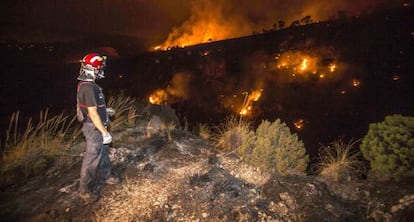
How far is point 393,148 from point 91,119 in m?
5.15

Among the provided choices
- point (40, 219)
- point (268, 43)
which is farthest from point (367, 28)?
point (40, 219)

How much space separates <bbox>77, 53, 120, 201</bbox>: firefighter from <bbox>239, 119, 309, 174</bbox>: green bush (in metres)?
2.93

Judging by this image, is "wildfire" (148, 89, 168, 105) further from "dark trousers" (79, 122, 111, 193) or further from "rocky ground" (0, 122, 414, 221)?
"dark trousers" (79, 122, 111, 193)

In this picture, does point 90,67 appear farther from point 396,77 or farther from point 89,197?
point 396,77

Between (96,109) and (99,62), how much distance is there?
75 cm

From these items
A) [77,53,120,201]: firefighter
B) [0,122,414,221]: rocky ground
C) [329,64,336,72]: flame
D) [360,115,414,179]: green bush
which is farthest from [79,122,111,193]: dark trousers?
[329,64,336,72]: flame

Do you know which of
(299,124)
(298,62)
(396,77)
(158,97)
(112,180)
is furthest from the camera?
(158,97)

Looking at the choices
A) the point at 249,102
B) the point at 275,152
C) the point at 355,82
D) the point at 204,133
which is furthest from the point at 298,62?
the point at 275,152

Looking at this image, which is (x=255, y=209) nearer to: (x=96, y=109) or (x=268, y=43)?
(x=96, y=109)

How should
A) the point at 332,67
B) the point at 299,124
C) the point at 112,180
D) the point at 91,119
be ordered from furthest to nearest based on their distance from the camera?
1. the point at 332,67
2. the point at 299,124
3. the point at 112,180
4. the point at 91,119

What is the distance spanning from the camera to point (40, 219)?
372 centimetres

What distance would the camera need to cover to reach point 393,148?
4.97 m

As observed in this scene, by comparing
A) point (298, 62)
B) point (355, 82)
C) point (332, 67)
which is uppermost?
point (298, 62)

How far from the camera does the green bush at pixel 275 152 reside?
Result: 5512 millimetres
